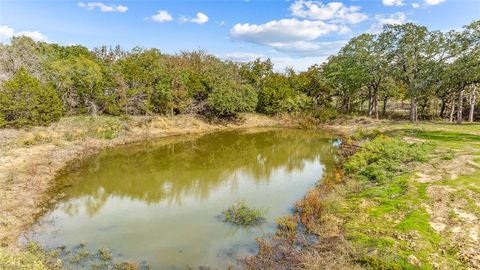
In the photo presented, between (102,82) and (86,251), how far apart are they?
29.6m

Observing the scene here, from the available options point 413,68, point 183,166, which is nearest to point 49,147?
point 183,166

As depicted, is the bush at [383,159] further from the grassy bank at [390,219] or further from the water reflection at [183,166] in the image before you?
the water reflection at [183,166]

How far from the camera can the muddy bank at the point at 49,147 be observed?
15391 millimetres

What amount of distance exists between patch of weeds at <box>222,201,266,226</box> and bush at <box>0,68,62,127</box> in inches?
916

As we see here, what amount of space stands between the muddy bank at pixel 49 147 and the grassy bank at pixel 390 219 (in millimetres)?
10892

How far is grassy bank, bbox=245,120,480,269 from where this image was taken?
10.5 metres

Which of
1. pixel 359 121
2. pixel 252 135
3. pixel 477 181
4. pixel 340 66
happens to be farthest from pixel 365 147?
pixel 340 66

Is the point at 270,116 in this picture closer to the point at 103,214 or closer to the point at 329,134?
the point at 329,134

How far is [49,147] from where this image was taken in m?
Result: 26.5

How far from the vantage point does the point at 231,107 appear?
145ft

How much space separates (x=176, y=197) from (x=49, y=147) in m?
14.1

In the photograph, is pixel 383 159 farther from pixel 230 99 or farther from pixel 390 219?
pixel 230 99

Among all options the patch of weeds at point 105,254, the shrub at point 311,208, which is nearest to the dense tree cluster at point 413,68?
the shrub at point 311,208

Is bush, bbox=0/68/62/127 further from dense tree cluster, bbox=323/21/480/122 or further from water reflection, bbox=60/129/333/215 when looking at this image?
dense tree cluster, bbox=323/21/480/122
